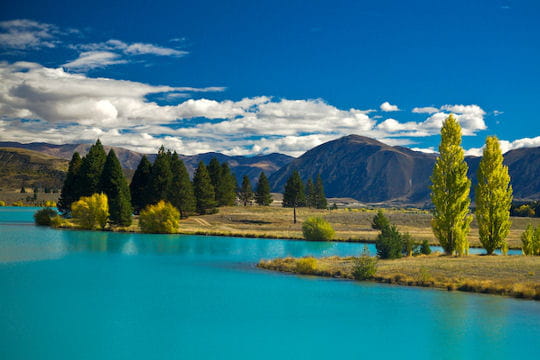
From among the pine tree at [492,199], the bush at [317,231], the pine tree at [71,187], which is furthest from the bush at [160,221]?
the pine tree at [492,199]

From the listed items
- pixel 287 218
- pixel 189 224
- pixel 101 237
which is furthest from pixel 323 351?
pixel 287 218

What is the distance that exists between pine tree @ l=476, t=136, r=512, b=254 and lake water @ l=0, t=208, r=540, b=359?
16952 mm

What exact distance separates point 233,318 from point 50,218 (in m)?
74.7

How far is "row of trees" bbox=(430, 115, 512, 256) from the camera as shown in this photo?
147ft

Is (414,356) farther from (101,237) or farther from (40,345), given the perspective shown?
(101,237)

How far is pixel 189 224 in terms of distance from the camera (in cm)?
9238

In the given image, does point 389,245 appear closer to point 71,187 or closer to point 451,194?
point 451,194

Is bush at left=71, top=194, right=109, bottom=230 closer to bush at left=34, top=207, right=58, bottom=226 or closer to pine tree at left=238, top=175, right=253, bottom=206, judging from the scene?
bush at left=34, top=207, right=58, bottom=226

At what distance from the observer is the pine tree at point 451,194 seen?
4478 centimetres

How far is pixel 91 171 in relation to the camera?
90500mm

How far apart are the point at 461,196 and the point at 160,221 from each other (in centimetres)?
4939

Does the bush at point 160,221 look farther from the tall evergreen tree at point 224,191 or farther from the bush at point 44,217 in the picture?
the tall evergreen tree at point 224,191

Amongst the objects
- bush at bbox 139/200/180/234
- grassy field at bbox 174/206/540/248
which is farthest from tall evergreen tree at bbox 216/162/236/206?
bush at bbox 139/200/180/234

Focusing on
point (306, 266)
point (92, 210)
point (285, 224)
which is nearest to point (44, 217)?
point (92, 210)
